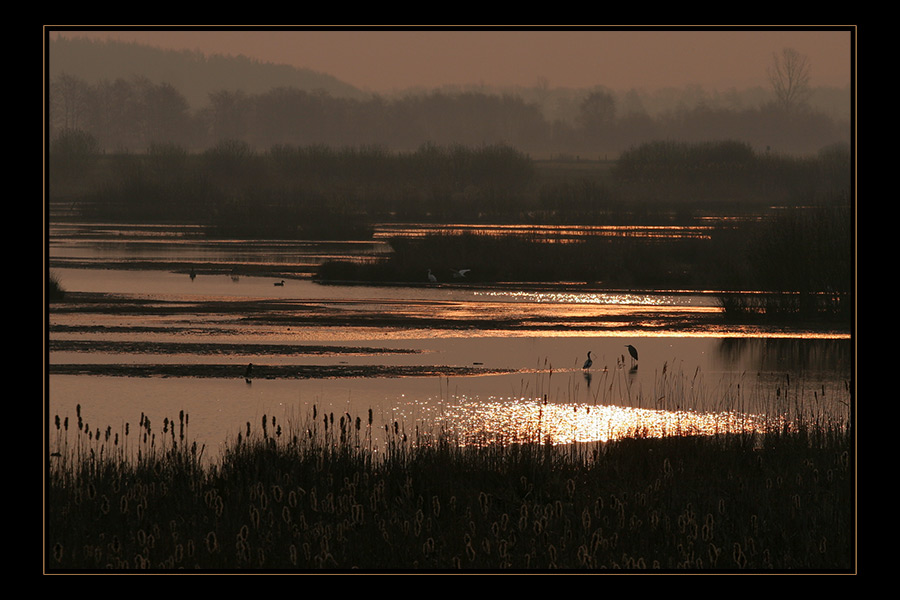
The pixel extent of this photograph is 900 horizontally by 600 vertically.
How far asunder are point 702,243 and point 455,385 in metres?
30.3

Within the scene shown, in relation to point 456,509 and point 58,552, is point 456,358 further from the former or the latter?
point 58,552

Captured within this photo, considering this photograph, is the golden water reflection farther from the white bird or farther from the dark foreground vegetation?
the white bird

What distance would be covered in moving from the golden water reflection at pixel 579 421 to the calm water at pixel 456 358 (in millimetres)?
46

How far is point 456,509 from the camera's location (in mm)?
11266

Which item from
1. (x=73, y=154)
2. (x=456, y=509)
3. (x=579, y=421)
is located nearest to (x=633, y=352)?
(x=579, y=421)

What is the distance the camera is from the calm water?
17125 mm

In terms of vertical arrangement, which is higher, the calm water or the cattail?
the calm water

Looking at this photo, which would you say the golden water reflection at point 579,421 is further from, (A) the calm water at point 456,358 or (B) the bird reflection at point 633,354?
(B) the bird reflection at point 633,354

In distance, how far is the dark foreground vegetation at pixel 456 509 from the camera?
1000cm

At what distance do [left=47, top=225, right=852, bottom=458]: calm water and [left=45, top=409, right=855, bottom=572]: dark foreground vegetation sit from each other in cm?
155

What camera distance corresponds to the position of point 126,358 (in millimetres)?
22703

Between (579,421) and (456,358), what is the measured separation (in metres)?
7.16

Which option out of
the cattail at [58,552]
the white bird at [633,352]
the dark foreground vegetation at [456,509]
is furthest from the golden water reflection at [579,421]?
the cattail at [58,552]

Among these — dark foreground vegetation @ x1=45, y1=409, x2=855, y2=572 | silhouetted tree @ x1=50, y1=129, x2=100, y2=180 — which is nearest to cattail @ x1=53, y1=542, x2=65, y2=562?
dark foreground vegetation @ x1=45, y1=409, x2=855, y2=572
